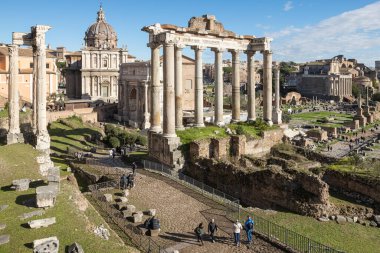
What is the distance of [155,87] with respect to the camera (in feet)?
81.8

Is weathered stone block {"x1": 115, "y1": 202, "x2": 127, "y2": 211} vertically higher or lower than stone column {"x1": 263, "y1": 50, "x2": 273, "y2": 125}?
lower

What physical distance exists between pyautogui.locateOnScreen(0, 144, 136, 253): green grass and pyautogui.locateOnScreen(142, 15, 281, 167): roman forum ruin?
8.34 meters

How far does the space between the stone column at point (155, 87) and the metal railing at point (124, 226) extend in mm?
7131

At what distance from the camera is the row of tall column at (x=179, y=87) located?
78.8 feet

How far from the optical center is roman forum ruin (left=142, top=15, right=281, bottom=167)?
24.0m


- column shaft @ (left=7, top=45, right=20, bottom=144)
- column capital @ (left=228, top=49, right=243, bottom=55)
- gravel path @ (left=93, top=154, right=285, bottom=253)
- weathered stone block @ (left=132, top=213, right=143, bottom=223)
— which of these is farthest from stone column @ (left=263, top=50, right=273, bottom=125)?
weathered stone block @ (left=132, top=213, right=143, bottom=223)

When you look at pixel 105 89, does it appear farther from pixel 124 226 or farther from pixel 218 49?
pixel 124 226

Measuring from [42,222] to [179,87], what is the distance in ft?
52.8

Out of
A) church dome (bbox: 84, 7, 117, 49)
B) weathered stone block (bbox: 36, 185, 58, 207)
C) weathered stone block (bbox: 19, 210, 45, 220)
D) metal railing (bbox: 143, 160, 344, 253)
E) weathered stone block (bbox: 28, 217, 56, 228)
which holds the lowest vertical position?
metal railing (bbox: 143, 160, 344, 253)

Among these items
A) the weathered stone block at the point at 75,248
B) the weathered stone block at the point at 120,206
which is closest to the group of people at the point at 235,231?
the weathered stone block at the point at 120,206

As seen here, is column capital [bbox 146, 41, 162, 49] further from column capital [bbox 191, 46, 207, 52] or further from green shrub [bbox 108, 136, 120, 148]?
green shrub [bbox 108, 136, 120, 148]

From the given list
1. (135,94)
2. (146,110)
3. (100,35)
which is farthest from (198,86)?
(100,35)

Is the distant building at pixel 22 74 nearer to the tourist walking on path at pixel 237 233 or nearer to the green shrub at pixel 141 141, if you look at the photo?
the green shrub at pixel 141 141


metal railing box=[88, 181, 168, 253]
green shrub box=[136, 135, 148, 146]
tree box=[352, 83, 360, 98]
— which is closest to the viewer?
metal railing box=[88, 181, 168, 253]
